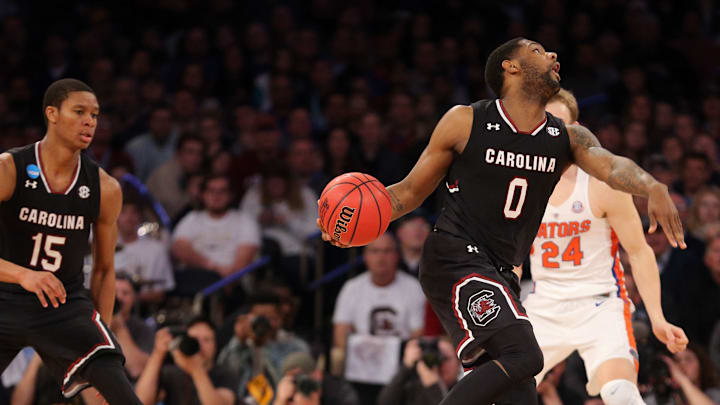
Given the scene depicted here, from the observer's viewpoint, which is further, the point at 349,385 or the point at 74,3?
the point at 74,3

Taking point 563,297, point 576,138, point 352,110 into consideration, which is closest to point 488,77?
point 576,138

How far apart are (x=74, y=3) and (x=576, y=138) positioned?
10.7 m

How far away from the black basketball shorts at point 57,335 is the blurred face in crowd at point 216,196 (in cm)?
411

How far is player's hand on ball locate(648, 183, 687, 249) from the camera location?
13.4 feet

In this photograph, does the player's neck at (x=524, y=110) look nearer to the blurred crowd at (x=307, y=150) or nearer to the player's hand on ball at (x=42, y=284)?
the player's hand on ball at (x=42, y=284)

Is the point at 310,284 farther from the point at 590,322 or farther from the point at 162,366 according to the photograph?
the point at 590,322

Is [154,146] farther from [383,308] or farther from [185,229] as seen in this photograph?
[383,308]

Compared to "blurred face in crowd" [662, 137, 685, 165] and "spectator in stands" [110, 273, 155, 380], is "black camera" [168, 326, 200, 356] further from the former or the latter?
"blurred face in crowd" [662, 137, 685, 165]

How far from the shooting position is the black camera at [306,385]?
6598 millimetres

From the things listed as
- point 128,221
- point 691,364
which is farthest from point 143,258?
point 691,364

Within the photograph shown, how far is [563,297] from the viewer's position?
556 centimetres

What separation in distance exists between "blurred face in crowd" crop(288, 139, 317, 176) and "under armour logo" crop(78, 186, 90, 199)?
479cm

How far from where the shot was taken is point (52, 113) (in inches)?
207

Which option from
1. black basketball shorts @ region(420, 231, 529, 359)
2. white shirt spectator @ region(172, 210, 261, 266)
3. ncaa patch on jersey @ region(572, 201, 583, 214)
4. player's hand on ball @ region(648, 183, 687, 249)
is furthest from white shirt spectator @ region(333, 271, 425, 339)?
player's hand on ball @ region(648, 183, 687, 249)
